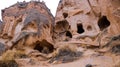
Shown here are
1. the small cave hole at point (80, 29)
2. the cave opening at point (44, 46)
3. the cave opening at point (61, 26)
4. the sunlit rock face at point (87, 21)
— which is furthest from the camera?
the cave opening at point (61, 26)

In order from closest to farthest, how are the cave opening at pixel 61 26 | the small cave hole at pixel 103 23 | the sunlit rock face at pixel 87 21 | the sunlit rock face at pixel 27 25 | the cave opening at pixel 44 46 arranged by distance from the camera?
1. the sunlit rock face at pixel 87 21
2. the sunlit rock face at pixel 27 25
3. the cave opening at pixel 44 46
4. the small cave hole at pixel 103 23
5. the cave opening at pixel 61 26

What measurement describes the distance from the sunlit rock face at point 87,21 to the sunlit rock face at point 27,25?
0.90 meters

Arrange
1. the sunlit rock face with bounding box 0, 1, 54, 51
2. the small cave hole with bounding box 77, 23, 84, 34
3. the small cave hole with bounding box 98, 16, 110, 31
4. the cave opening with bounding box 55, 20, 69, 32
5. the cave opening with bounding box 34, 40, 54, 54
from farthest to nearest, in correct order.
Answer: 1. the cave opening with bounding box 55, 20, 69, 32
2. the small cave hole with bounding box 77, 23, 84, 34
3. the small cave hole with bounding box 98, 16, 110, 31
4. the cave opening with bounding box 34, 40, 54, 54
5. the sunlit rock face with bounding box 0, 1, 54, 51

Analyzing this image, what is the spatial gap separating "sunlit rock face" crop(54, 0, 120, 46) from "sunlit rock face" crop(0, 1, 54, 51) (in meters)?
0.90

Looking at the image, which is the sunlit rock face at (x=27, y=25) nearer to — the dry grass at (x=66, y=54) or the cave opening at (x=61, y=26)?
the cave opening at (x=61, y=26)

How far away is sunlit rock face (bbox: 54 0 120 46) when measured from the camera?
1769cm

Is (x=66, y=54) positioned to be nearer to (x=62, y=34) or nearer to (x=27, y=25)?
(x=27, y=25)

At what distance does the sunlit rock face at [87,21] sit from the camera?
17.7 m

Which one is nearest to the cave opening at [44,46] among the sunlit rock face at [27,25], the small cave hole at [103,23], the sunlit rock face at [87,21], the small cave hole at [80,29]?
the sunlit rock face at [27,25]

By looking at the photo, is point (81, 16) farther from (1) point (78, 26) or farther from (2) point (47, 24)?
(2) point (47, 24)

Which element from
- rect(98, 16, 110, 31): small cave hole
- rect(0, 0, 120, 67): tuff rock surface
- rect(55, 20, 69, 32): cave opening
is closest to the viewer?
rect(0, 0, 120, 67): tuff rock surface

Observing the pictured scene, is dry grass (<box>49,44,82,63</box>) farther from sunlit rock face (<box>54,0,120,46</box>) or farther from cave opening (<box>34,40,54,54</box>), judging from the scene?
cave opening (<box>34,40,54,54</box>)

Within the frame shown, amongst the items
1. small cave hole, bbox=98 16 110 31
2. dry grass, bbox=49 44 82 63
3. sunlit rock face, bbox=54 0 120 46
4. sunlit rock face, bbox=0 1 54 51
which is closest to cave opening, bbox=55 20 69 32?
Answer: sunlit rock face, bbox=54 0 120 46

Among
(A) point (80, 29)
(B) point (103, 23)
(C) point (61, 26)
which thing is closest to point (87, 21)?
(A) point (80, 29)
